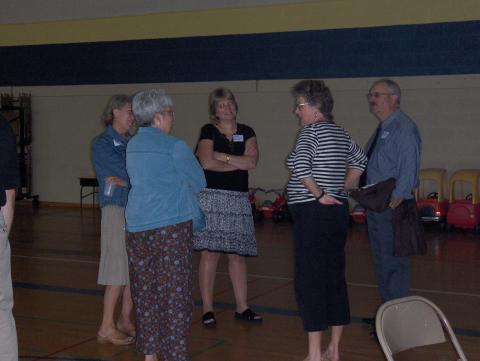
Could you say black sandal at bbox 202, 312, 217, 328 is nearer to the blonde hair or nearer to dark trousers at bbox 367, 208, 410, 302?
dark trousers at bbox 367, 208, 410, 302

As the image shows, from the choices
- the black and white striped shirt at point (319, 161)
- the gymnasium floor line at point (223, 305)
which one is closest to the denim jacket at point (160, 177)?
the black and white striped shirt at point (319, 161)

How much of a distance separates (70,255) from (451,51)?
6.46 meters

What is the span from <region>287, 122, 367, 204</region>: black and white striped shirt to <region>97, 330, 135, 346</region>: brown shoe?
→ 153 cm

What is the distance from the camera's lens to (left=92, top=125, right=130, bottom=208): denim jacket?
4684mm

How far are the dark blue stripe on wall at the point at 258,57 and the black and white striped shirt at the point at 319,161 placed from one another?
7.58m

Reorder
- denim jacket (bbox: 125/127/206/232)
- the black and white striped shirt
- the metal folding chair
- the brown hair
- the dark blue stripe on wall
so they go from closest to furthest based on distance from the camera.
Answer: the metal folding chair < denim jacket (bbox: 125/127/206/232) < the black and white striped shirt < the brown hair < the dark blue stripe on wall

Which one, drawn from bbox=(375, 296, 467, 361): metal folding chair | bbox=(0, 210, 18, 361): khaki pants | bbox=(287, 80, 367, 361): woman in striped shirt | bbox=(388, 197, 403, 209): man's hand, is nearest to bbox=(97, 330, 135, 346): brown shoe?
bbox=(287, 80, 367, 361): woman in striped shirt

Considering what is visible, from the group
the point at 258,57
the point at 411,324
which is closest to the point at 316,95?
the point at 411,324

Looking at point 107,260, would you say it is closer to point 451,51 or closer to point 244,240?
point 244,240

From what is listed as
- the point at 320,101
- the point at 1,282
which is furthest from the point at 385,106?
the point at 1,282

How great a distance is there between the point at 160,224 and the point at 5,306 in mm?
894

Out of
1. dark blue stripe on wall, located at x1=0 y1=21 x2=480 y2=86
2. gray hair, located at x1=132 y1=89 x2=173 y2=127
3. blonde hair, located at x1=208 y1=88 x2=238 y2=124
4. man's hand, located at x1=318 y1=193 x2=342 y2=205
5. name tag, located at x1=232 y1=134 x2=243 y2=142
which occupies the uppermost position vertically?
dark blue stripe on wall, located at x1=0 y1=21 x2=480 y2=86

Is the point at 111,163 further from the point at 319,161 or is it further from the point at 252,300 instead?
the point at 252,300

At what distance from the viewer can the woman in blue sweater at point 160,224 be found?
381cm
